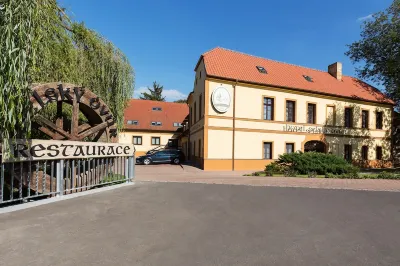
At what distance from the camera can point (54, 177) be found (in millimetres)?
7070

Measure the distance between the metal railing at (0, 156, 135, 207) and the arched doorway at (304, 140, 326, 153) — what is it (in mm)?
17114

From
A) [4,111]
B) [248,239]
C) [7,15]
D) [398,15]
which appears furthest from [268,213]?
[398,15]

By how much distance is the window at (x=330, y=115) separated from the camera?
22.2 meters

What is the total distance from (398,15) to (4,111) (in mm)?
24288

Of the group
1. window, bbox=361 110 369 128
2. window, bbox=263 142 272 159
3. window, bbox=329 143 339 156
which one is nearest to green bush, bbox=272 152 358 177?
window, bbox=263 142 272 159

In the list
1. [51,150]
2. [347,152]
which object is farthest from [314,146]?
[51,150]

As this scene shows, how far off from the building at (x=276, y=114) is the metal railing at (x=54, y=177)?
914cm

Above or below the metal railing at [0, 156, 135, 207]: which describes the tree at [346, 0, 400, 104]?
above

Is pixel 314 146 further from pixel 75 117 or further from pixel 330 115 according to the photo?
pixel 75 117

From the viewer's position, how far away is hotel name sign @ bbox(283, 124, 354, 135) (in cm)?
2049

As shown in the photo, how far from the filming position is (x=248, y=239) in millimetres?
3977

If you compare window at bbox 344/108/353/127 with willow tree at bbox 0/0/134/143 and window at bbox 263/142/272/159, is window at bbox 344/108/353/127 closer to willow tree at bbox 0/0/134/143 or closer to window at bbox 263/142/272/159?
window at bbox 263/142/272/159

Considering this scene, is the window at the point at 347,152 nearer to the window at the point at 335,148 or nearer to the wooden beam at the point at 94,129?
the window at the point at 335,148

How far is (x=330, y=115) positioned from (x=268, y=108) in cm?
660
